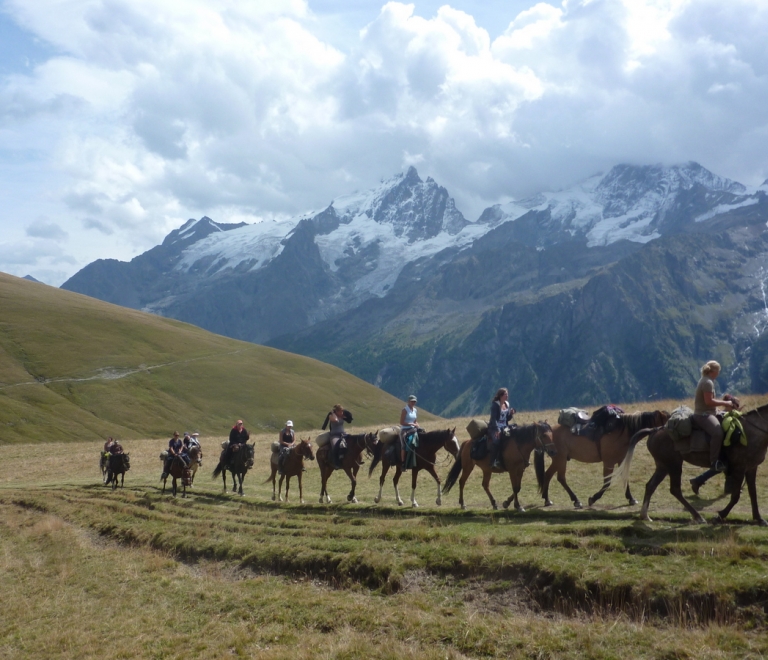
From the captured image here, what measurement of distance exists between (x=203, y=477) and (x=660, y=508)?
3139 cm

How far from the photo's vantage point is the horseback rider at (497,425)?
21.8 meters

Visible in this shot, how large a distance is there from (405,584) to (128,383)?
5789 inches

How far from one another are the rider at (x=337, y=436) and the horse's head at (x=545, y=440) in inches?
363

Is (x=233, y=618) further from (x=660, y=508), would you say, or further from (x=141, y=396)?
(x=141, y=396)

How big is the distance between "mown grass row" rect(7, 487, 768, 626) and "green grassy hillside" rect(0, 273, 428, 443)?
100221 mm

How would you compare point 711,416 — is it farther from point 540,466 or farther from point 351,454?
point 351,454

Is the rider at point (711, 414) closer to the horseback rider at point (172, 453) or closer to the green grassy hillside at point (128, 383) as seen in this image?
the horseback rider at point (172, 453)

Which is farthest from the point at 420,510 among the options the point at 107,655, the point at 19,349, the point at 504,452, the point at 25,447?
the point at 19,349

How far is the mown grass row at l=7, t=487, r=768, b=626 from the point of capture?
1248cm

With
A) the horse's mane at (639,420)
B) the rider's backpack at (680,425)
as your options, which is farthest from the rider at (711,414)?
the horse's mane at (639,420)

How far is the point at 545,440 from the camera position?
69.1 feet

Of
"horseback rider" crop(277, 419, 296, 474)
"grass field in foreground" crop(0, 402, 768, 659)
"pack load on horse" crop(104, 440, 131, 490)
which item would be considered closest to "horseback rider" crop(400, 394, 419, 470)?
"grass field in foreground" crop(0, 402, 768, 659)

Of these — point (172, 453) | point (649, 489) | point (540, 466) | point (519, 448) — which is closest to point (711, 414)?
point (649, 489)

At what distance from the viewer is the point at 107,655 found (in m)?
14.1
